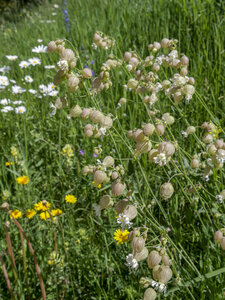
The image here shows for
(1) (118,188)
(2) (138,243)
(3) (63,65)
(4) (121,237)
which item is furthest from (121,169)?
(4) (121,237)

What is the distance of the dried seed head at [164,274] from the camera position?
80 centimetres

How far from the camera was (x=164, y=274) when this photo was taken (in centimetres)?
81

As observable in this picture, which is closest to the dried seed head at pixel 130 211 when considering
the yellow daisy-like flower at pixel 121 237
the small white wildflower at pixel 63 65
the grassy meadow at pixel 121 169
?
the grassy meadow at pixel 121 169

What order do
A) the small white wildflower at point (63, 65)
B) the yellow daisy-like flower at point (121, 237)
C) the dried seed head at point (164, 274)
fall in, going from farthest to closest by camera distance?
the yellow daisy-like flower at point (121, 237), the small white wildflower at point (63, 65), the dried seed head at point (164, 274)

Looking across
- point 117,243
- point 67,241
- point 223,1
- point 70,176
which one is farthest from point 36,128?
point 223,1

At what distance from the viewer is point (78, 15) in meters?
4.01

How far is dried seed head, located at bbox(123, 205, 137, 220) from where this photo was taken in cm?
88

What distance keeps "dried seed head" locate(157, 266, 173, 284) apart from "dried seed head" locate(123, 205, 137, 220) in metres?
0.14

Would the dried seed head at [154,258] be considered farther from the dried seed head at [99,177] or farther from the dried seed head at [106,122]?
the dried seed head at [106,122]

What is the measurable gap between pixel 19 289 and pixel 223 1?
2.70 metres

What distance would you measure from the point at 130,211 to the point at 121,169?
→ 0.12 metres

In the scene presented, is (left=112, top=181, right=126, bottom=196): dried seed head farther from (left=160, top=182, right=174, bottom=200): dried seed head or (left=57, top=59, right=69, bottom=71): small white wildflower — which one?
(left=57, top=59, right=69, bottom=71): small white wildflower

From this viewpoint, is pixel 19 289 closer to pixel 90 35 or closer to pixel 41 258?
pixel 41 258

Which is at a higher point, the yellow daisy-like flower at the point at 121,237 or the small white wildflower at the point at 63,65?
the small white wildflower at the point at 63,65
